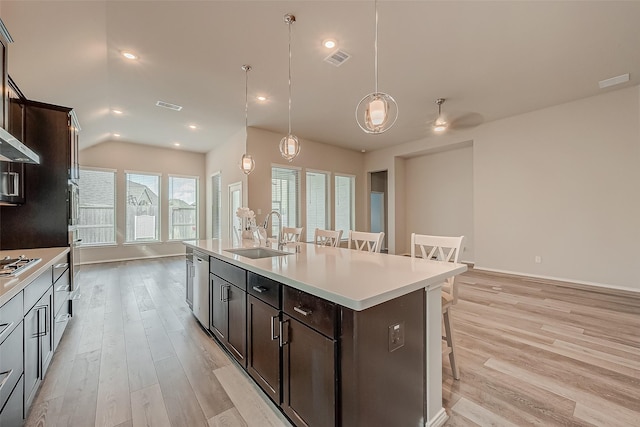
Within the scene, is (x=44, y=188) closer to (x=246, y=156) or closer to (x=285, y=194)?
(x=246, y=156)

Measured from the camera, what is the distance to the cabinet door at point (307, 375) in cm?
119

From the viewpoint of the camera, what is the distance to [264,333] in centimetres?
167

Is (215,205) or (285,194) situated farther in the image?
(215,205)

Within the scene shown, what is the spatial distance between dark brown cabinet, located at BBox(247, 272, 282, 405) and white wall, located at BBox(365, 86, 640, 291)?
5460 millimetres

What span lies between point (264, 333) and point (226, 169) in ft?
19.2

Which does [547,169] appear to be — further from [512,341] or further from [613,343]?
[512,341]

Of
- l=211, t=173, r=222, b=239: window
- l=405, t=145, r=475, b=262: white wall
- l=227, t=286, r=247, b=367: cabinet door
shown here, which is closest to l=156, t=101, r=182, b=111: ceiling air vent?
l=211, t=173, r=222, b=239: window

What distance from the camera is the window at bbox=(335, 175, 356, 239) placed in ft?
25.2

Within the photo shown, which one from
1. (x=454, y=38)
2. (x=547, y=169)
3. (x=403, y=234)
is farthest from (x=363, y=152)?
(x=454, y=38)

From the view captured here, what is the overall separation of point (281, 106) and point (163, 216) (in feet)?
16.8

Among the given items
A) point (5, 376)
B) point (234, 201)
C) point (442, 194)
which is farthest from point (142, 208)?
point (442, 194)

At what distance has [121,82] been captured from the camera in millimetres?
3865

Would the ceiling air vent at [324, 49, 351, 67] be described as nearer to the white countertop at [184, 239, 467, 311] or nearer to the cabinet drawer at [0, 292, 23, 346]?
the white countertop at [184, 239, 467, 311]

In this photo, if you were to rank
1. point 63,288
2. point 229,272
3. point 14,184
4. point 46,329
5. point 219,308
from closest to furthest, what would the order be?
point 46,329 < point 229,272 < point 219,308 < point 14,184 < point 63,288
